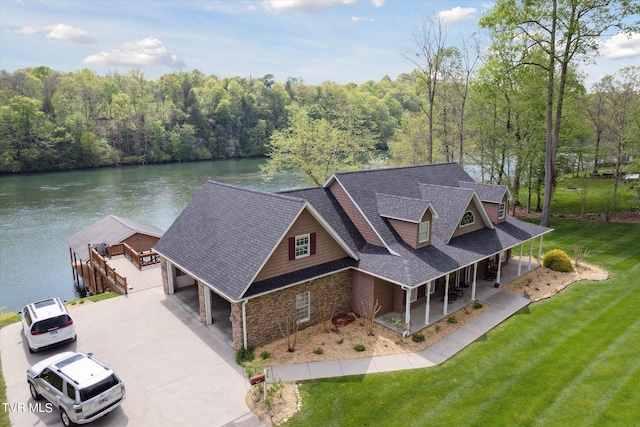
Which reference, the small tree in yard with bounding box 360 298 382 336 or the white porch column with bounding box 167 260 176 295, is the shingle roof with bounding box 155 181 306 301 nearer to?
the white porch column with bounding box 167 260 176 295

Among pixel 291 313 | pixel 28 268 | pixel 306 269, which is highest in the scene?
pixel 306 269

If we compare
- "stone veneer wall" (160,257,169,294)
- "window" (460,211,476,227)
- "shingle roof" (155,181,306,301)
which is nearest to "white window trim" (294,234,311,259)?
"shingle roof" (155,181,306,301)

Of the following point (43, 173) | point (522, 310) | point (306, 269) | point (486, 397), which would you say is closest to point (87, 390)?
point (306, 269)

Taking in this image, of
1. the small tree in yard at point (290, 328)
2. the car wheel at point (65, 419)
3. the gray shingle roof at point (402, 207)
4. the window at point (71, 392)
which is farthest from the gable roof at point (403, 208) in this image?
the car wheel at point (65, 419)

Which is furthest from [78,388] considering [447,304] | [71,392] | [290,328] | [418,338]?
[447,304]

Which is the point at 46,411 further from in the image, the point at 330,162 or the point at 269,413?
the point at 330,162

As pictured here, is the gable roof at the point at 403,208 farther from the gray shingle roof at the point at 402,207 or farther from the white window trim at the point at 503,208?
the white window trim at the point at 503,208
